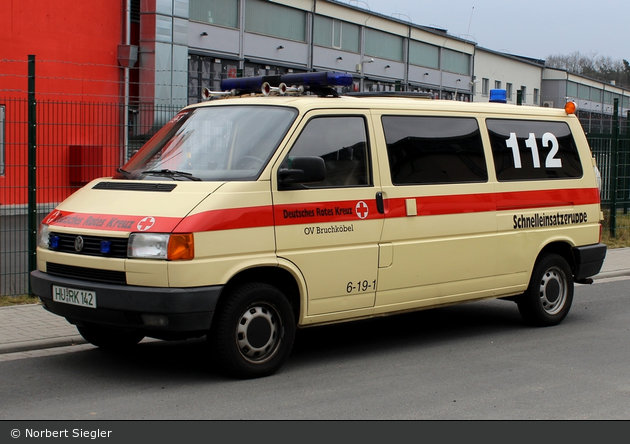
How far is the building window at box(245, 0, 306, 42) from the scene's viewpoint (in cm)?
3428

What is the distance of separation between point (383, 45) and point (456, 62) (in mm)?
8339

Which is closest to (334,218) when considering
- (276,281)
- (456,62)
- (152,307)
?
(276,281)

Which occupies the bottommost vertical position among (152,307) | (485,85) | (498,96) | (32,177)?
(152,307)

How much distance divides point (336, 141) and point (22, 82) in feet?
52.2

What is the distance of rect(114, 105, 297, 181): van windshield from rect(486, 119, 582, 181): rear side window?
2515mm

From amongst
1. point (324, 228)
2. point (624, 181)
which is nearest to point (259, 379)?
point (324, 228)

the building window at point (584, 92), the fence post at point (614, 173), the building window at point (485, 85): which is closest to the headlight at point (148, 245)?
the fence post at point (614, 173)

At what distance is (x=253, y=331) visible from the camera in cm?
624

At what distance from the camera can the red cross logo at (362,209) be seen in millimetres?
6758

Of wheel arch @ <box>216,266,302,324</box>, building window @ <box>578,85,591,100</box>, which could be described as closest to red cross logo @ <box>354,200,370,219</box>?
wheel arch @ <box>216,266,302,324</box>

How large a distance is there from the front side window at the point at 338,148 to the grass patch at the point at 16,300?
4205 mm

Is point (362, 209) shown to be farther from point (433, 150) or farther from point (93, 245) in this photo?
point (93, 245)

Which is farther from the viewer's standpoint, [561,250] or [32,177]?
[32,177]
